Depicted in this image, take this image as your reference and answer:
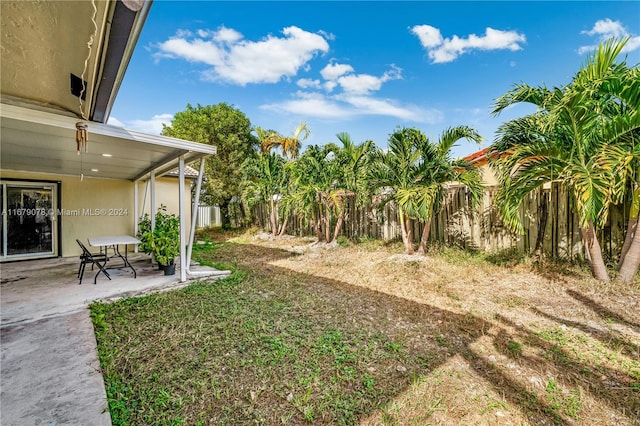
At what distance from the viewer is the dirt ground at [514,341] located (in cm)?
199

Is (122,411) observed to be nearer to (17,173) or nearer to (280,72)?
(17,173)

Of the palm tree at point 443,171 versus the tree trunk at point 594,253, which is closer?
the tree trunk at point 594,253

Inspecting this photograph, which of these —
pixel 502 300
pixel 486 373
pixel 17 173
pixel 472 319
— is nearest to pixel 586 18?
pixel 502 300

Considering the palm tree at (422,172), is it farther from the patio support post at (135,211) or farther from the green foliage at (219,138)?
the green foliage at (219,138)

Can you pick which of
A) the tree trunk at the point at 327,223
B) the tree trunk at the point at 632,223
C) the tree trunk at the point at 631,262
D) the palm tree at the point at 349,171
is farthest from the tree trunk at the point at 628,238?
the tree trunk at the point at 327,223

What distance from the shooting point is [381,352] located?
108 inches

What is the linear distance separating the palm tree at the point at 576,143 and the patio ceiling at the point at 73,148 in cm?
528

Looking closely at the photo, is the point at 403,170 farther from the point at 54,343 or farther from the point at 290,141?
the point at 290,141

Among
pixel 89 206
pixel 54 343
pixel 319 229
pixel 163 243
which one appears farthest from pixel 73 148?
pixel 319 229

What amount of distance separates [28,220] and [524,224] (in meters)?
11.8

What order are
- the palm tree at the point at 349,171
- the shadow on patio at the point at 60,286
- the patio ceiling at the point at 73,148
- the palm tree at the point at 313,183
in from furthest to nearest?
1. the palm tree at the point at 313,183
2. the palm tree at the point at 349,171
3. the shadow on patio at the point at 60,286
4. the patio ceiling at the point at 73,148

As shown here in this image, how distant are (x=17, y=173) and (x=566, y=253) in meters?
12.4

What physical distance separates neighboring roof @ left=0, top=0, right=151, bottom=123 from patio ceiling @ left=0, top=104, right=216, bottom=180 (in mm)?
371

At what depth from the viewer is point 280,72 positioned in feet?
41.0
